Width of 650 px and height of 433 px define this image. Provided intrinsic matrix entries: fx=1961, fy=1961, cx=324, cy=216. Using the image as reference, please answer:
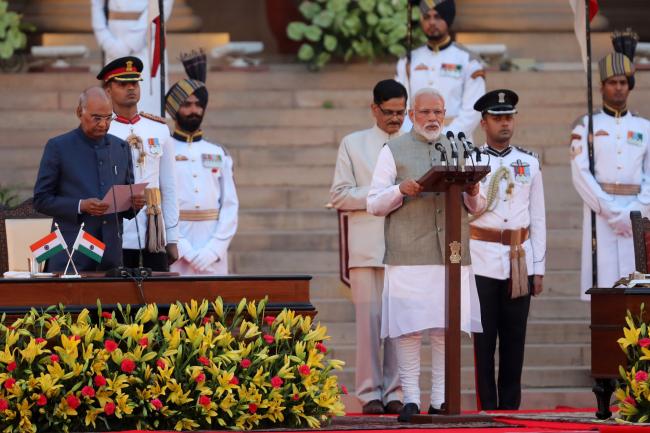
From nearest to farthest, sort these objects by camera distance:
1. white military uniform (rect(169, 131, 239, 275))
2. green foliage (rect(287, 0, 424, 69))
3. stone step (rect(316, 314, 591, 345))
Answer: white military uniform (rect(169, 131, 239, 275)) < stone step (rect(316, 314, 591, 345)) < green foliage (rect(287, 0, 424, 69))

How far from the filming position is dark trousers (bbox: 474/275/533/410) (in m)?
12.6

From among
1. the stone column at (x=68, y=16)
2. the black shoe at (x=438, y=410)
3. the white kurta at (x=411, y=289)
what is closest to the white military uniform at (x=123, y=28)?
the stone column at (x=68, y=16)

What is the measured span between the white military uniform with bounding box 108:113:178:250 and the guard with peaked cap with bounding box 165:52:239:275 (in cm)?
95

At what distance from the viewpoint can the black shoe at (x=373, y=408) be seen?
12.5 metres

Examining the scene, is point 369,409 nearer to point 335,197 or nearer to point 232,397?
point 335,197

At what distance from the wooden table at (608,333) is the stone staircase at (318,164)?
99.0 inches

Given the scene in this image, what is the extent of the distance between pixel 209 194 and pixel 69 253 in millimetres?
2526

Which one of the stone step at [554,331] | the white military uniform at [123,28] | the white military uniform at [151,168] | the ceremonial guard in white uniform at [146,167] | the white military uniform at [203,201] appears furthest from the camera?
the white military uniform at [123,28]

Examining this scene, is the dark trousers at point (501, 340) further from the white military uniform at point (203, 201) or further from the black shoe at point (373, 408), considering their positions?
the white military uniform at point (203, 201)

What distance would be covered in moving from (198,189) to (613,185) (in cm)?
304

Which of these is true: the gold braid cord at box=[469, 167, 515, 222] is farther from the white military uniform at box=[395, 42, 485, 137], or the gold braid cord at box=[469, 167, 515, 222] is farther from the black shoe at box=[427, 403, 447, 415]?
the white military uniform at box=[395, 42, 485, 137]

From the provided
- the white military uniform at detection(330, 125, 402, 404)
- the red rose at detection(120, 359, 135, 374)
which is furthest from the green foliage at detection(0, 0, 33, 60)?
the red rose at detection(120, 359, 135, 374)

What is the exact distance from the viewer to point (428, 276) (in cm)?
1134

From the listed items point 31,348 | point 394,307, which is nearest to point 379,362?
point 394,307
